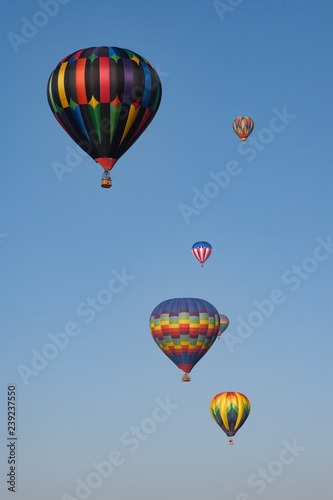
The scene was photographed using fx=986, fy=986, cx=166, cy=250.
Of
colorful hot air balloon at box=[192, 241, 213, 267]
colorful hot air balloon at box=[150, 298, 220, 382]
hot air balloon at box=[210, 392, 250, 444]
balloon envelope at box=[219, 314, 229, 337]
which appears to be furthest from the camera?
balloon envelope at box=[219, 314, 229, 337]

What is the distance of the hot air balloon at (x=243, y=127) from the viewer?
72.4m

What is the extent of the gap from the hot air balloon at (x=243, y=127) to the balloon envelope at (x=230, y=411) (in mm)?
19771

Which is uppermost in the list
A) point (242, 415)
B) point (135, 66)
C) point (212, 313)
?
point (135, 66)

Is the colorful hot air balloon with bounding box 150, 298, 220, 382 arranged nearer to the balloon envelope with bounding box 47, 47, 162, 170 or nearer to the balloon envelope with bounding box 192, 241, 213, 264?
the balloon envelope with bounding box 192, 241, 213, 264

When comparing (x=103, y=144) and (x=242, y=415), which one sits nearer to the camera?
(x=103, y=144)

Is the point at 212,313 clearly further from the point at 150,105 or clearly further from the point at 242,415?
the point at 150,105

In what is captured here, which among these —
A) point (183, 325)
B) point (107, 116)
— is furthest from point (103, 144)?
point (183, 325)

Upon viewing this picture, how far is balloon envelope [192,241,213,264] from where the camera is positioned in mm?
72375

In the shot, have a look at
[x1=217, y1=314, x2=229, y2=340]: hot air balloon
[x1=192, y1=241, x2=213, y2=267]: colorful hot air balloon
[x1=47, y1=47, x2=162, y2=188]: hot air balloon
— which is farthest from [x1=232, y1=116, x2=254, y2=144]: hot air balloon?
[x1=47, y1=47, x2=162, y2=188]: hot air balloon

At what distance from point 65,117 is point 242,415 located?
26.2 m

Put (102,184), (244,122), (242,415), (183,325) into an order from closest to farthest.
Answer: (102,184), (183,325), (242,415), (244,122)

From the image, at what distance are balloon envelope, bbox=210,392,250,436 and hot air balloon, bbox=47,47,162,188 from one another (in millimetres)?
23483

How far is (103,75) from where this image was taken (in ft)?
144

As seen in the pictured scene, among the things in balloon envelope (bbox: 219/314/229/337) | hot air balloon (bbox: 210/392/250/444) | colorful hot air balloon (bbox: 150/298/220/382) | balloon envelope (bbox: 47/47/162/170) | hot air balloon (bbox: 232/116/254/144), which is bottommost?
hot air balloon (bbox: 210/392/250/444)
